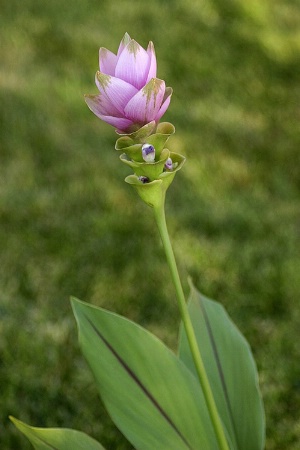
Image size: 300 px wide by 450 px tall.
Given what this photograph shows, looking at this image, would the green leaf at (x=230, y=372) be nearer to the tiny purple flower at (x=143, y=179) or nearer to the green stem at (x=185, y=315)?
the green stem at (x=185, y=315)

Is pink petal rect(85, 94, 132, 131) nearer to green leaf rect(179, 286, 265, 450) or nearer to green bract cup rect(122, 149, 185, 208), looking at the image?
green bract cup rect(122, 149, 185, 208)

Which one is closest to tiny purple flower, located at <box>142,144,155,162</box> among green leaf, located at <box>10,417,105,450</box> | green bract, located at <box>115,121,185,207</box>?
green bract, located at <box>115,121,185,207</box>

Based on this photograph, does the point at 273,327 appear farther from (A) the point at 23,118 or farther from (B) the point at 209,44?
(B) the point at 209,44

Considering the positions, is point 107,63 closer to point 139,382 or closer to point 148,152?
point 148,152

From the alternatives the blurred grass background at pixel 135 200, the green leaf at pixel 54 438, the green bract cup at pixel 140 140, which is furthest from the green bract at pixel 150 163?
the blurred grass background at pixel 135 200

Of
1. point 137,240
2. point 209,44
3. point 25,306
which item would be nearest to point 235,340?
point 25,306
